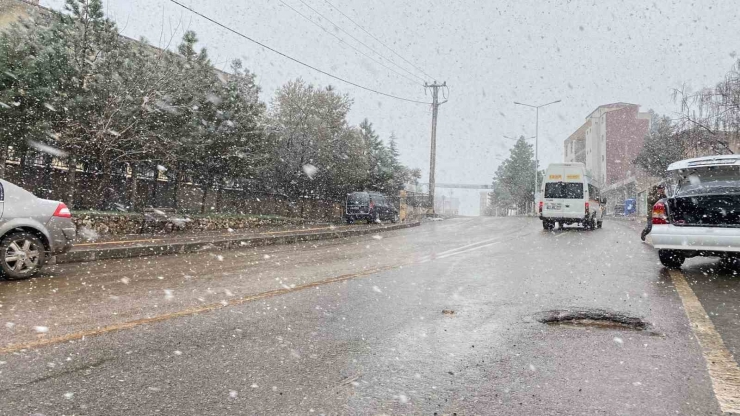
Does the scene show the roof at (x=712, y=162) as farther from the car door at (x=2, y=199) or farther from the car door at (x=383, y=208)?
the car door at (x=383, y=208)

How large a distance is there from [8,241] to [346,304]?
5115mm

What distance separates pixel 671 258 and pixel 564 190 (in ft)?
46.8

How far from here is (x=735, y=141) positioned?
819 inches

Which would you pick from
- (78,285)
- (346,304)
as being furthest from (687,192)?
(78,285)

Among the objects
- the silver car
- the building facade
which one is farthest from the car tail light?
the building facade

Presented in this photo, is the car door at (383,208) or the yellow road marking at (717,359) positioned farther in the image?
the car door at (383,208)

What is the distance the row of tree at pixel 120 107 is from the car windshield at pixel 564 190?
12565 mm

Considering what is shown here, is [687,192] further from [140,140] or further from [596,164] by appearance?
[596,164]

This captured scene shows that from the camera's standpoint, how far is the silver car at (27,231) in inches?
279

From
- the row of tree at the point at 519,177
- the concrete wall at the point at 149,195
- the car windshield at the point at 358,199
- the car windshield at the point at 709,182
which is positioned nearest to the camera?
the car windshield at the point at 709,182

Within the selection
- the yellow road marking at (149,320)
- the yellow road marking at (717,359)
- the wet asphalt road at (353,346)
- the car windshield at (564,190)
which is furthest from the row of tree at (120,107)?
the yellow road marking at (717,359)

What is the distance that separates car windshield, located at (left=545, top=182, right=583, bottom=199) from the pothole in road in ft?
59.5

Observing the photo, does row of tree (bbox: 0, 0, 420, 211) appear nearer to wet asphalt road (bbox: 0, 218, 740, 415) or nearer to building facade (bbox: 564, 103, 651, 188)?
wet asphalt road (bbox: 0, 218, 740, 415)

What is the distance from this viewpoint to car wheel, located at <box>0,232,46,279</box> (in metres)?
7.05
